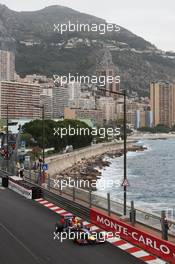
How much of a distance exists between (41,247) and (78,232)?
192 cm

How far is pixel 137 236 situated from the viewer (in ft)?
69.5

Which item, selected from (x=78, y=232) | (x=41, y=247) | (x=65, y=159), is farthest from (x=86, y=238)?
(x=65, y=159)

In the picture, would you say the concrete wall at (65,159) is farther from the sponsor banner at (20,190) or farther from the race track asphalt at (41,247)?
the race track asphalt at (41,247)

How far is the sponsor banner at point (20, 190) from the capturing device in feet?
118

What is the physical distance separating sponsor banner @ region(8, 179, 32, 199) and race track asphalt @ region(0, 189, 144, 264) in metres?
6.47

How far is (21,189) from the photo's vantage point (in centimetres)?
3806

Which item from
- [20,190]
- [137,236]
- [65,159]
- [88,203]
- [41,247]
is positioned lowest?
[65,159]

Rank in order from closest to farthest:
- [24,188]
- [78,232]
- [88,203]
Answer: [78,232] → [88,203] → [24,188]

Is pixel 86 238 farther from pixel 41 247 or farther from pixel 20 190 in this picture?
pixel 20 190

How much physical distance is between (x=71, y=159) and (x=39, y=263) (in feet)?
321

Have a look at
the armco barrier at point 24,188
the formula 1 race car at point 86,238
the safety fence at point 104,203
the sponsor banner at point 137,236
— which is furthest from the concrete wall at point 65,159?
the formula 1 race car at point 86,238

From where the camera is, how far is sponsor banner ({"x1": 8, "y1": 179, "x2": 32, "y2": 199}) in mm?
35928

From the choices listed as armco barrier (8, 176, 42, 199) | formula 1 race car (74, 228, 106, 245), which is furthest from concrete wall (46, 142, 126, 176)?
formula 1 race car (74, 228, 106, 245)

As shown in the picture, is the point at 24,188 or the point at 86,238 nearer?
the point at 86,238
